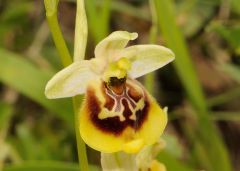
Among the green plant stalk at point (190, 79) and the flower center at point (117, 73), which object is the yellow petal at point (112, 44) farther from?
the green plant stalk at point (190, 79)

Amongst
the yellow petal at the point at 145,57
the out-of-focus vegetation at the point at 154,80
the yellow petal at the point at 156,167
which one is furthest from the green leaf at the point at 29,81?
the yellow petal at the point at 145,57

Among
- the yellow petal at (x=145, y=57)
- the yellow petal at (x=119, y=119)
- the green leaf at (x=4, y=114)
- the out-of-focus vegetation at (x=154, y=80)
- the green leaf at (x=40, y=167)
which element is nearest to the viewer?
the yellow petal at (x=119, y=119)

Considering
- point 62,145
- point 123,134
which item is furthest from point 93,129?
point 62,145

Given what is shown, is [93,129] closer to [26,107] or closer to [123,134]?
[123,134]

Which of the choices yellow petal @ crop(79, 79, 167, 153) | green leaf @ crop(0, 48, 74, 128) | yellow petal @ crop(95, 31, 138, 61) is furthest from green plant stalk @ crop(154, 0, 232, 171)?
yellow petal @ crop(79, 79, 167, 153)

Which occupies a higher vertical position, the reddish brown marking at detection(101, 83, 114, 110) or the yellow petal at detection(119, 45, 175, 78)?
the yellow petal at detection(119, 45, 175, 78)

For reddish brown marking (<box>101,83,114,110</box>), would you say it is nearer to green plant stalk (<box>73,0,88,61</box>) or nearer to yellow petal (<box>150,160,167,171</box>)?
green plant stalk (<box>73,0,88,61</box>)

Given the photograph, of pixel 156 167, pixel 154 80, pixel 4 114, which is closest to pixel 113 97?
pixel 156 167
